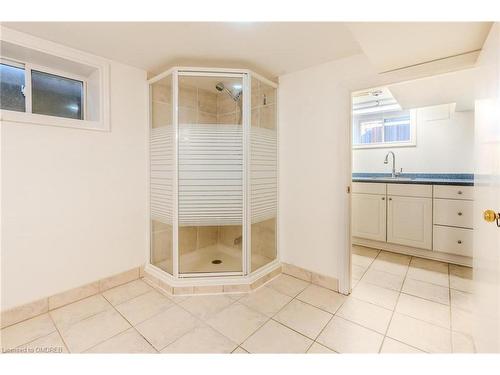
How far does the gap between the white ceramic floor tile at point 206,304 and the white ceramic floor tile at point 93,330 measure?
17.2 inches

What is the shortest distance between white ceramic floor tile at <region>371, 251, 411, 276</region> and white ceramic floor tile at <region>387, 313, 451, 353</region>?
857 millimetres

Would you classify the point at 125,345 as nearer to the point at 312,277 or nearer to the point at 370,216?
the point at 312,277

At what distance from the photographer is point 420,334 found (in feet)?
4.79

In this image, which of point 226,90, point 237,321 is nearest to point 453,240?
point 237,321

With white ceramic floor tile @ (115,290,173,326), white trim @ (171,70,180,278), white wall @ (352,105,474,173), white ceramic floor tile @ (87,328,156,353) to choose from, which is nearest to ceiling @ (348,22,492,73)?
white trim @ (171,70,180,278)

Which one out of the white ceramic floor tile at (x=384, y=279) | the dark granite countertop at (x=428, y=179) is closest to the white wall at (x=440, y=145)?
the dark granite countertop at (x=428, y=179)

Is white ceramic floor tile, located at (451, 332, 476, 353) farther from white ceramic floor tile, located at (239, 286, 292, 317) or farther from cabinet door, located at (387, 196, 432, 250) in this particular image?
cabinet door, located at (387, 196, 432, 250)

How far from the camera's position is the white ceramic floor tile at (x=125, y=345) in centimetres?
134

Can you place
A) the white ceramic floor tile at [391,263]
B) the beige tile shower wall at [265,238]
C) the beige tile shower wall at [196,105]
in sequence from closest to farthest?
the beige tile shower wall at [196,105]
the beige tile shower wall at [265,238]
the white ceramic floor tile at [391,263]

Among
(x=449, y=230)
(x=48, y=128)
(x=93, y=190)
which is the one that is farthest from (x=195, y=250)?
(x=449, y=230)

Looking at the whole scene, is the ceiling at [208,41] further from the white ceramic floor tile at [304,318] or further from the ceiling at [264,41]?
the white ceramic floor tile at [304,318]

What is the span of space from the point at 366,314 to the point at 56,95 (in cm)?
299
